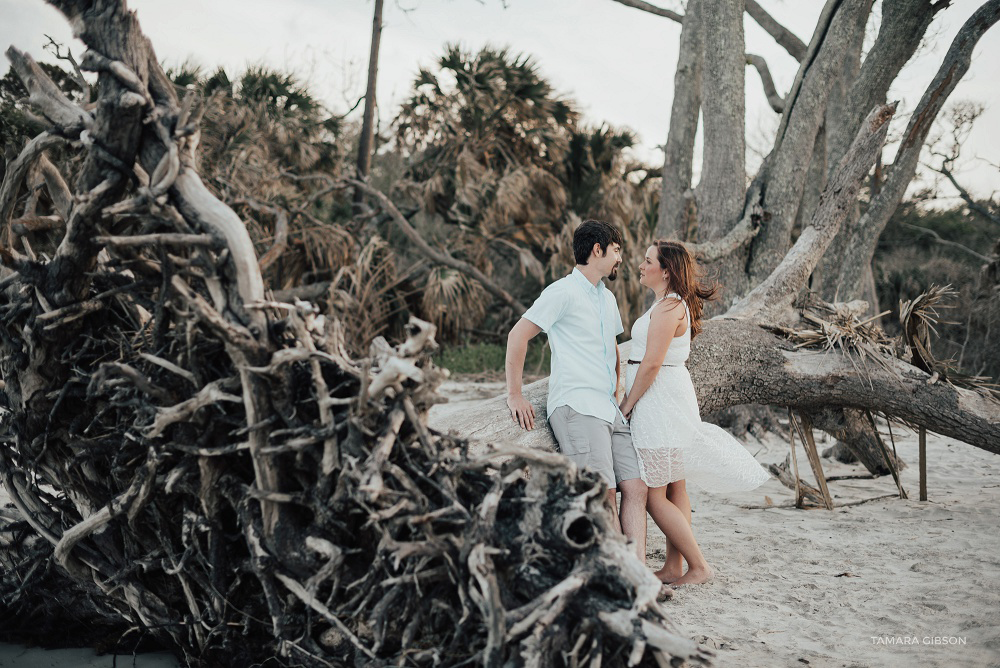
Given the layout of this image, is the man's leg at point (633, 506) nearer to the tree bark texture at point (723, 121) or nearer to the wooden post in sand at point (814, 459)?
the wooden post in sand at point (814, 459)

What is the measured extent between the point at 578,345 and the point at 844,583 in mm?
2163

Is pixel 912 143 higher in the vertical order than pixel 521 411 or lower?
higher

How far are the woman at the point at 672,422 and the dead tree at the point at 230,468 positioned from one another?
1.40 m

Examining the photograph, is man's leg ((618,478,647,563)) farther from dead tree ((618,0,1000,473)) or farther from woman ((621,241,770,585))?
dead tree ((618,0,1000,473))

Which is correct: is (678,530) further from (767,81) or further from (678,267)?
(767,81)

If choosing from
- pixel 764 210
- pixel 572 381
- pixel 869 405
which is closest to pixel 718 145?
pixel 764 210

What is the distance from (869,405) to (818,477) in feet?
2.27

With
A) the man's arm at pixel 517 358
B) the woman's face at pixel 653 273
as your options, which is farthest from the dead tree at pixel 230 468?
the woman's face at pixel 653 273

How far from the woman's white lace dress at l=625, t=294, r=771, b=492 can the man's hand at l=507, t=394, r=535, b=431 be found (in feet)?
1.98

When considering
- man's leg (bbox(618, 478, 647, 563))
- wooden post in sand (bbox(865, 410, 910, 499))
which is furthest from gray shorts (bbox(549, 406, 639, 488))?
wooden post in sand (bbox(865, 410, 910, 499))

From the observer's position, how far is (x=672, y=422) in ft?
12.8

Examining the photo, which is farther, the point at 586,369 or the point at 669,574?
the point at 669,574

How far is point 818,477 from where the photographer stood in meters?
5.52

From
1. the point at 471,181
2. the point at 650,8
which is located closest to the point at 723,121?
the point at 650,8
